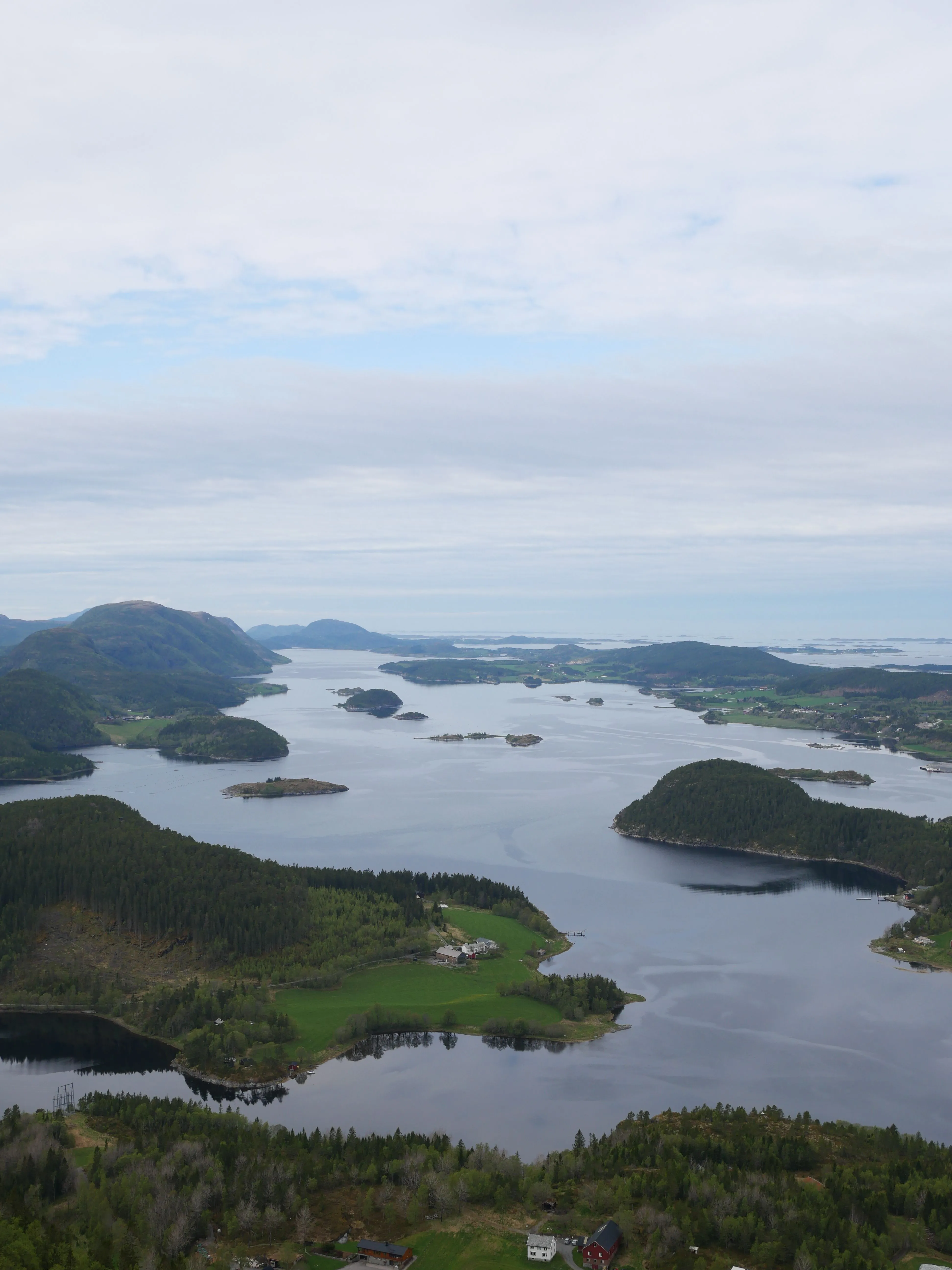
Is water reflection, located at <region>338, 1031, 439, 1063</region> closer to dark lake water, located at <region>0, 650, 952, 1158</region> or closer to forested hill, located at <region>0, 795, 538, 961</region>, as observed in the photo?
dark lake water, located at <region>0, 650, 952, 1158</region>

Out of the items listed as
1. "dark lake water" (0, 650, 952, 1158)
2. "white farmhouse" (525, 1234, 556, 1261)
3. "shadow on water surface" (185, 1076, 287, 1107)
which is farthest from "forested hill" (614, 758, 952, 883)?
"white farmhouse" (525, 1234, 556, 1261)

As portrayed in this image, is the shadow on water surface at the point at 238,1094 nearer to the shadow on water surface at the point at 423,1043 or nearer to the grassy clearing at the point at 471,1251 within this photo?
the shadow on water surface at the point at 423,1043

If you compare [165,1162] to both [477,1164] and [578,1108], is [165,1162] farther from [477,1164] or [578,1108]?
[578,1108]

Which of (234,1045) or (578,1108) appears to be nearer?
(578,1108)

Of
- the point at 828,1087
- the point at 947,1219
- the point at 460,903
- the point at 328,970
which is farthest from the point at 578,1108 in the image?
the point at 460,903

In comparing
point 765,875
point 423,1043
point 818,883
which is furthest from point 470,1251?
point 765,875

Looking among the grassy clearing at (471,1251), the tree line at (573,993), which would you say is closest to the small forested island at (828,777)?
the tree line at (573,993)
